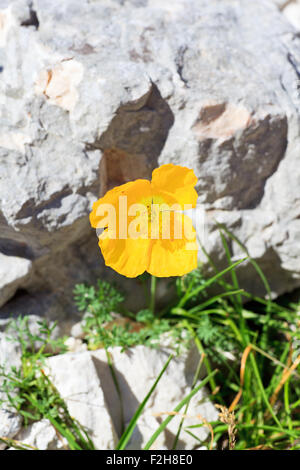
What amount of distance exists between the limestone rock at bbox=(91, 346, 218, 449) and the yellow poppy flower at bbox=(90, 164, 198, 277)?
873 millimetres

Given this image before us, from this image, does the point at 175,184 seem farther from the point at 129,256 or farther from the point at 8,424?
the point at 8,424

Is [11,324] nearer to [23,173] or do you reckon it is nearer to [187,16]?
[23,173]

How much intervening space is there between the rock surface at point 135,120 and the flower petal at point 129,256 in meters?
0.52

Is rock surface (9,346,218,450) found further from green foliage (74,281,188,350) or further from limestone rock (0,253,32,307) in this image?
limestone rock (0,253,32,307)

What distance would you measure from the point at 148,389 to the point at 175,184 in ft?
4.38

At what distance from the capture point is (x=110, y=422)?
218 centimetres

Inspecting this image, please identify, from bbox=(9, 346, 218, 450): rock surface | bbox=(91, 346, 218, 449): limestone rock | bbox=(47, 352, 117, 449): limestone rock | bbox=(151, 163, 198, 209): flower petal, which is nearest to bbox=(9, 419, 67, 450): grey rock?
bbox=(9, 346, 218, 450): rock surface

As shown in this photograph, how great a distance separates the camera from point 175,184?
5.59 feet

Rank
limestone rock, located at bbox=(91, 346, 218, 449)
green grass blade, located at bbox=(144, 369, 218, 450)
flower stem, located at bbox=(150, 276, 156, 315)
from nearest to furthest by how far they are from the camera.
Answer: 1. green grass blade, located at bbox=(144, 369, 218, 450)
2. limestone rock, located at bbox=(91, 346, 218, 449)
3. flower stem, located at bbox=(150, 276, 156, 315)

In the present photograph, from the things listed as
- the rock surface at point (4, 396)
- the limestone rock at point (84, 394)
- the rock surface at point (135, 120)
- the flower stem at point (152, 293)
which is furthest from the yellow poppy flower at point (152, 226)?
the rock surface at point (4, 396)

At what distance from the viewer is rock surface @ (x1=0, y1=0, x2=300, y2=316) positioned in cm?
211

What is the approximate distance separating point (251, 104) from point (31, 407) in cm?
214

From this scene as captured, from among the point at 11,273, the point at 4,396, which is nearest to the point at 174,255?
the point at 11,273
